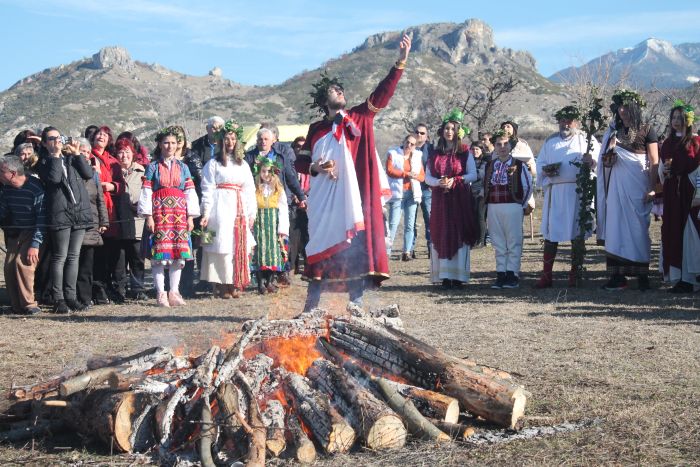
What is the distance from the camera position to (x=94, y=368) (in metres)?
5.39

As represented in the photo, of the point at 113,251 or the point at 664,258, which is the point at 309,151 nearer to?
the point at 113,251

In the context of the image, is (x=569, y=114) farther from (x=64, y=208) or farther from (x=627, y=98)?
(x=64, y=208)

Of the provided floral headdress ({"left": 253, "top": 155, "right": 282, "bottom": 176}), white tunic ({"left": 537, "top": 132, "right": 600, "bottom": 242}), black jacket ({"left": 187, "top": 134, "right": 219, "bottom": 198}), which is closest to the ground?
white tunic ({"left": 537, "top": 132, "right": 600, "bottom": 242})

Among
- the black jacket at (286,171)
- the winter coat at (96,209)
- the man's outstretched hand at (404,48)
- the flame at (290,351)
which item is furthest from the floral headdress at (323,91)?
the black jacket at (286,171)

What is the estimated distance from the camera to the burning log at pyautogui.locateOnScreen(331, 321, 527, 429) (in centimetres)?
491

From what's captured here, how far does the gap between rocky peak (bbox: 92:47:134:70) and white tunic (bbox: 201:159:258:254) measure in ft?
282

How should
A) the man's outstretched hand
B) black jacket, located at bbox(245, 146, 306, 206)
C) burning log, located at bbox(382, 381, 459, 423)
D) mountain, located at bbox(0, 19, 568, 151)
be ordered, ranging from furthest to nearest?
mountain, located at bbox(0, 19, 568, 151), black jacket, located at bbox(245, 146, 306, 206), the man's outstretched hand, burning log, located at bbox(382, 381, 459, 423)

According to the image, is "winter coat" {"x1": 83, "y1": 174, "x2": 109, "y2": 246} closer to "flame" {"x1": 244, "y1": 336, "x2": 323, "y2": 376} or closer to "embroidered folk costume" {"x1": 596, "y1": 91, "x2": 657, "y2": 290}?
"flame" {"x1": 244, "y1": 336, "x2": 323, "y2": 376}

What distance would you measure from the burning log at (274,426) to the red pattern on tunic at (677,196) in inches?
285

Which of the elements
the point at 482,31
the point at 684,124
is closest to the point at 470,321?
the point at 684,124

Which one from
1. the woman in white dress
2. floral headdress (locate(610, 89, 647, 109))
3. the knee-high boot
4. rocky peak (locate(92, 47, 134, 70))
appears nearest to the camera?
floral headdress (locate(610, 89, 647, 109))

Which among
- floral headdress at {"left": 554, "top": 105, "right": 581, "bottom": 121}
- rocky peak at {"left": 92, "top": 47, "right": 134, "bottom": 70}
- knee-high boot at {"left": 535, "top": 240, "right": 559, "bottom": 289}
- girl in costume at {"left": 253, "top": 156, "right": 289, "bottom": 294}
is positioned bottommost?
knee-high boot at {"left": 535, "top": 240, "right": 559, "bottom": 289}

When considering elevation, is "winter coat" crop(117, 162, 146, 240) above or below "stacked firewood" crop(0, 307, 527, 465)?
above

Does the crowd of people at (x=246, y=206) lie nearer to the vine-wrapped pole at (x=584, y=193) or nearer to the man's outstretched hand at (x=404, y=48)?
the vine-wrapped pole at (x=584, y=193)
